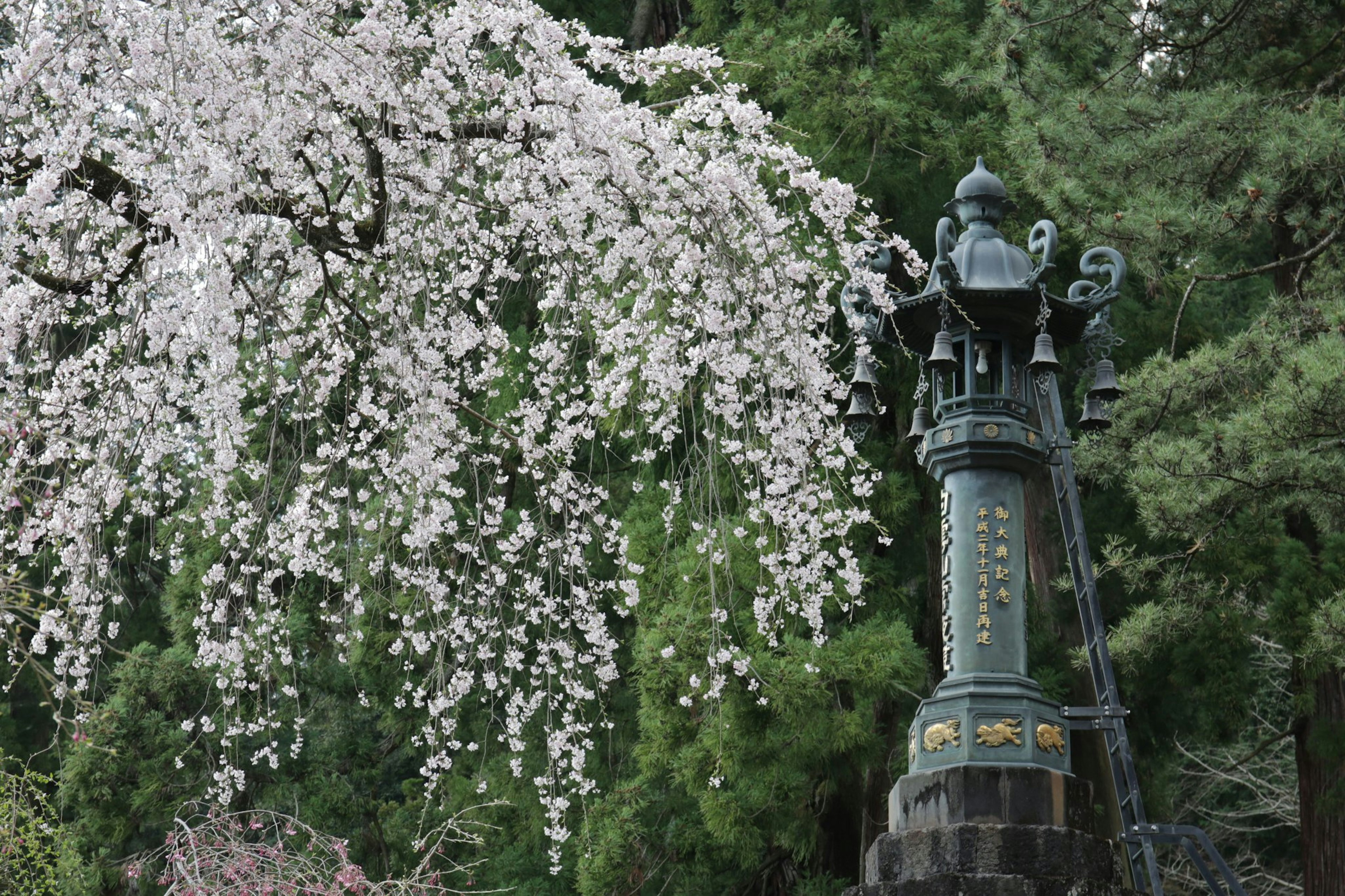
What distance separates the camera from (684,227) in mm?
4094

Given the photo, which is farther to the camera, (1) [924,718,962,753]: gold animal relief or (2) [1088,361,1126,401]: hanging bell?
(2) [1088,361,1126,401]: hanging bell

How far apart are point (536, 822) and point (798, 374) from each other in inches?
218

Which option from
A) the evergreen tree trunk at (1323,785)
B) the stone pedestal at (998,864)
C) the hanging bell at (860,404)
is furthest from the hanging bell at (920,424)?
the evergreen tree trunk at (1323,785)

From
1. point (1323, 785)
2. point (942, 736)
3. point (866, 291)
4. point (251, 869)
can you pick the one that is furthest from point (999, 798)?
point (1323, 785)

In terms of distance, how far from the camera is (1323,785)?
7.40m

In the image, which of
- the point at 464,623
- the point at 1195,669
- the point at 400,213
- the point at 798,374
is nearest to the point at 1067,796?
the point at 798,374

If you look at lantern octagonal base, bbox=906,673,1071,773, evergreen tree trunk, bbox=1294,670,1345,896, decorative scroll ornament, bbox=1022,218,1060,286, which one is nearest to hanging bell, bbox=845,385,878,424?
decorative scroll ornament, bbox=1022,218,1060,286

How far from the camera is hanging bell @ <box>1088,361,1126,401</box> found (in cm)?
517

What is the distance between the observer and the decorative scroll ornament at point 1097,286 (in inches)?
197

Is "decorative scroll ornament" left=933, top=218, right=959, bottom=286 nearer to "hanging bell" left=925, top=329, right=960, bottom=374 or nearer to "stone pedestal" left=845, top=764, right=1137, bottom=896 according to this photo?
"hanging bell" left=925, top=329, right=960, bottom=374

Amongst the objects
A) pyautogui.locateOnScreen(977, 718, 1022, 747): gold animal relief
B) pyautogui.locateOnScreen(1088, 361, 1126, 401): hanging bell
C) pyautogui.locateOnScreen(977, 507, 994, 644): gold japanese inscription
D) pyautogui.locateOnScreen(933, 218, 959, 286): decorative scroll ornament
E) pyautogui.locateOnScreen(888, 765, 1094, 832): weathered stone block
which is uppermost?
pyautogui.locateOnScreen(933, 218, 959, 286): decorative scroll ornament

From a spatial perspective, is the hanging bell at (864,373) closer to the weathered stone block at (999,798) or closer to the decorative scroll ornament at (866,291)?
→ the decorative scroll ornament at (866,291)

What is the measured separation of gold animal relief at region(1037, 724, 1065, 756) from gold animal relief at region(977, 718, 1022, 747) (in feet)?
0.23

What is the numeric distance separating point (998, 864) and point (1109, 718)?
37.1 inches
